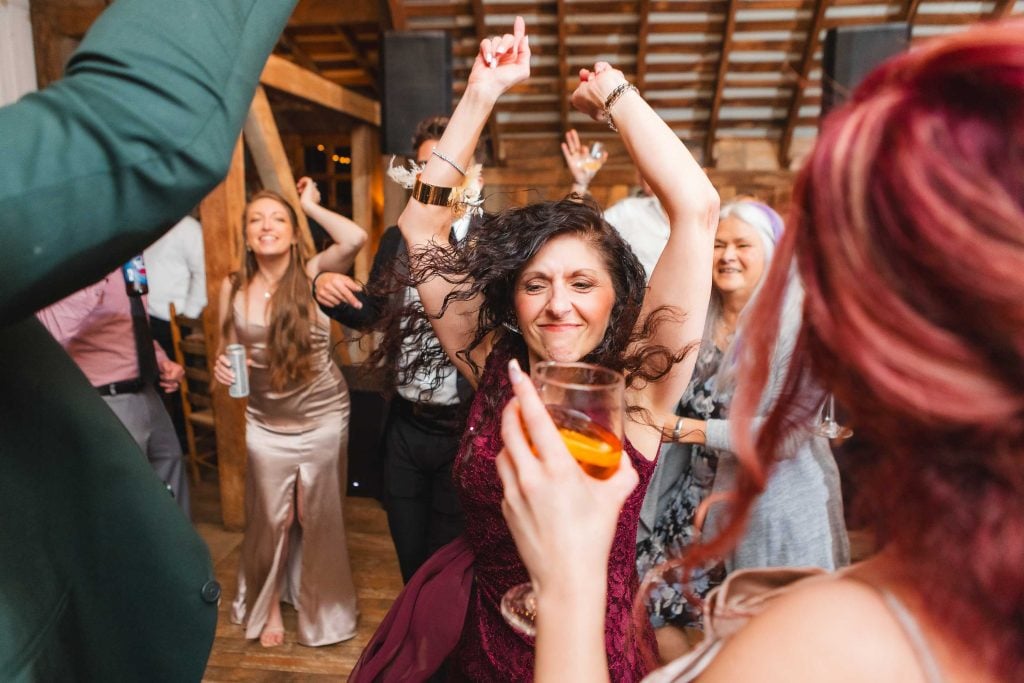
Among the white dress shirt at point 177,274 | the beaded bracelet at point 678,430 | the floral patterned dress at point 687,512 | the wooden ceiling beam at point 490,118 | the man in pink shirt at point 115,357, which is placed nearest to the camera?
the beaded bracelet at point 678,430

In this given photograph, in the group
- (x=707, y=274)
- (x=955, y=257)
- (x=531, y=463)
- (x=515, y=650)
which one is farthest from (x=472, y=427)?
(x=955, y=257)

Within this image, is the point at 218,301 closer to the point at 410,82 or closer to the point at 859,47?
the point at 410,82

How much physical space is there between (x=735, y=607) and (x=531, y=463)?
0.91 feet

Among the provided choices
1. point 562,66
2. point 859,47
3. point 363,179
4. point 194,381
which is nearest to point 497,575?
point 194,381

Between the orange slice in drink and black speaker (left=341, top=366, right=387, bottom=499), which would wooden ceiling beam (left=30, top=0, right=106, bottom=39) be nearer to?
black speaker (left=341, top=366, right=387, bottom=499)

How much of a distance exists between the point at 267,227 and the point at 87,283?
2269mm

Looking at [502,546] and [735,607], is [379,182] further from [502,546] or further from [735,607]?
[735,607]

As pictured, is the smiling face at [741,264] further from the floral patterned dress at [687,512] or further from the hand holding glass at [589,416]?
the hand holding glass at [589,416]

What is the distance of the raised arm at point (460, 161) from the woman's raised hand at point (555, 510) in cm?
92

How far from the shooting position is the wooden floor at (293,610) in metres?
2.70

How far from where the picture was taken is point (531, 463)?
0.71 meters

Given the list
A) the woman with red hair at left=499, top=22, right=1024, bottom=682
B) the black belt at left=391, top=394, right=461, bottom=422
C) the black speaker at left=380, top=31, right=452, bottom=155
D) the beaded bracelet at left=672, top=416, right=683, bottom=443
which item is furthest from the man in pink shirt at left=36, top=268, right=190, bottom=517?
the woman with red hair at left=499, top=22, right=1024, bottom=682

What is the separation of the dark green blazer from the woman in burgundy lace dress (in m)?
0.61

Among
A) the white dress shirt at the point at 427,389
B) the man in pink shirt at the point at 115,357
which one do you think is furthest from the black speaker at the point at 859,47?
the man in pink shirt at the point at 115,357
